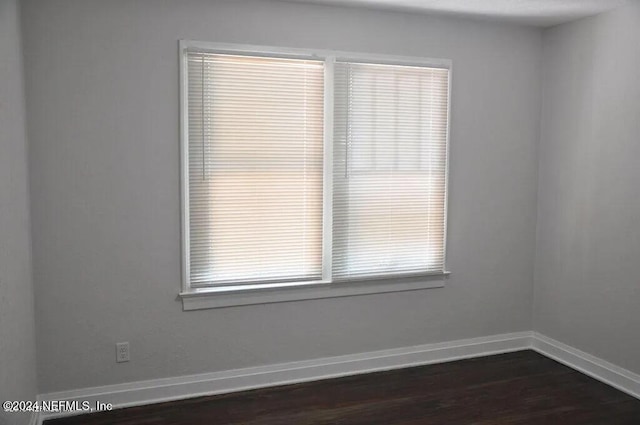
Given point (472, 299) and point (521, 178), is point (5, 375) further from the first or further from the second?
point (521, 178)

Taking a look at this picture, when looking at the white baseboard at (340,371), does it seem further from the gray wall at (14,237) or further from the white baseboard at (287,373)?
the gray wall at (14,237)

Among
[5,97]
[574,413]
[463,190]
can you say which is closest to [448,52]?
[463,190]

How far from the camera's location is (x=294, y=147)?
360 centimetres

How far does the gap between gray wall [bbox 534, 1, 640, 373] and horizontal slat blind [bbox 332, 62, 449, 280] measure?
2.88 ft

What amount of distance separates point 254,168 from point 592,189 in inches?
90.7

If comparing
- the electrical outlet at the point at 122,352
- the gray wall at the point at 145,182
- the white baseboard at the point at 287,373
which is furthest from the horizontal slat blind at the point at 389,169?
the electrical outlet at the point at 122,352

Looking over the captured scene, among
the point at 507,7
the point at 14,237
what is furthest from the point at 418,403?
the point at 507,7

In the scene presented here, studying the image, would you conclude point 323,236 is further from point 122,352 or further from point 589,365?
point 589,365

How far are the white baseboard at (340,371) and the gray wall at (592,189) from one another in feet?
0.33

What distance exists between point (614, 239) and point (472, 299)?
3.46ft

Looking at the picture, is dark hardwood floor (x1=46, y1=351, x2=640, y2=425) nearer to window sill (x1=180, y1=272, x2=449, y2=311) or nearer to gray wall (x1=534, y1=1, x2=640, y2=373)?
gray wall (x1=534, y1=1, x2=640, y2=373)

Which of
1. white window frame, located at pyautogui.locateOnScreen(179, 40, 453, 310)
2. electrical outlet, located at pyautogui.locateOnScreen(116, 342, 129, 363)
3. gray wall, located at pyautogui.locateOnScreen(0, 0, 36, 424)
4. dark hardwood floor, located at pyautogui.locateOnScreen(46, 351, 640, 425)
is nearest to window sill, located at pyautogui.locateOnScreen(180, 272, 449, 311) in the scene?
white window frame, located at pyautogui.locateOnScreen(179, 40, 453, 310)

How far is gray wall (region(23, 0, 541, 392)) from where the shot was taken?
123 inches

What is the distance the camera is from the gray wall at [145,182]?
312 cm
